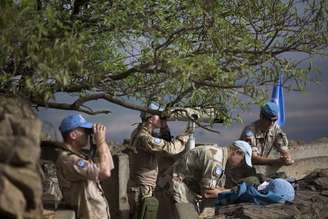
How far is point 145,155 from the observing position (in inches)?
367

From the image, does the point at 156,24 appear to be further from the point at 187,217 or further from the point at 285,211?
the point at 285,211

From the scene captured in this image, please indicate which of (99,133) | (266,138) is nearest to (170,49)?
(99,133)

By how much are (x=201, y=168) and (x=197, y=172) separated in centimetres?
10

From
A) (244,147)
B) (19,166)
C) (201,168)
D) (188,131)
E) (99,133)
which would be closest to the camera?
(19,166)

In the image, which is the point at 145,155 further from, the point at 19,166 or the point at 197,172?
the point at 19,166

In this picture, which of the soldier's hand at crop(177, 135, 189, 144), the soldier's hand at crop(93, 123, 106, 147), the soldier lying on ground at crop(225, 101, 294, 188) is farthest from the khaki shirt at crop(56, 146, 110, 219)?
the soldier lying on ground at crop(225, 101, 294, 188)

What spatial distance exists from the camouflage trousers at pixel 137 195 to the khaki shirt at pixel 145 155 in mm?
51

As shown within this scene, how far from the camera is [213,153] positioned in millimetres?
8516

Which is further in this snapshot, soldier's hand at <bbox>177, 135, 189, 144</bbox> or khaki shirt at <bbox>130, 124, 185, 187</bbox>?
soldier's hand at <bbox>177, 135, 189, 144</bbox>

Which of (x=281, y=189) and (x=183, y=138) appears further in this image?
(x=281, y=189)

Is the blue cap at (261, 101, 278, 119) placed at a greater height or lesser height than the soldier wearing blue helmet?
greater

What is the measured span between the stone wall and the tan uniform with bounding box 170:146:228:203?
338 centimetres

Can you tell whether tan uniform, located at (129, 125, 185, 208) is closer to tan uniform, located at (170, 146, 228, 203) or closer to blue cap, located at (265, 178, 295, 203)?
tan uniform, located at (170, 146, 228, 203)

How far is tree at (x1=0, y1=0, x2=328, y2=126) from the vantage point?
23.0 feet
